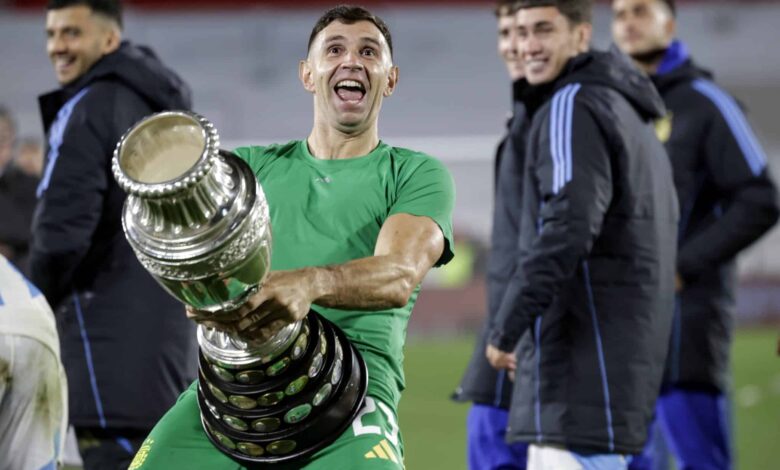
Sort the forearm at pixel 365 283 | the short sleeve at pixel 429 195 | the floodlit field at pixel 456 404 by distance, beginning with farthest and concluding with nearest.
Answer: the floodlit field at pixel 456 404 → the short sleeve at pixel 429 195 → the forearm at pixel 365 283

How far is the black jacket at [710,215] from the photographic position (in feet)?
18.4

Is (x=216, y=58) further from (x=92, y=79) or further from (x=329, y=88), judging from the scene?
(x=329, y=88)

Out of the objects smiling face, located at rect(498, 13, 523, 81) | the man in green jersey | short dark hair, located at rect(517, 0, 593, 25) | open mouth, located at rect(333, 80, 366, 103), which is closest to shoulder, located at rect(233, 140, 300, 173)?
the man in green jersey

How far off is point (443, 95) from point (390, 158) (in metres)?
19.0

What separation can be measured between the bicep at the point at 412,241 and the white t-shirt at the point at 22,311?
0.77 m

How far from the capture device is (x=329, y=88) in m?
3.14

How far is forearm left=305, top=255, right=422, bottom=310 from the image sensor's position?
2.60 m

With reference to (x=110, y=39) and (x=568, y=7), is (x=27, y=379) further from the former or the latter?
(x=568, y=7)

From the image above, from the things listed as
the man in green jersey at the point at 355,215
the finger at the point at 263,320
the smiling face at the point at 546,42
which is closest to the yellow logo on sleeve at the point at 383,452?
the man in green jersey at the point at 355,215

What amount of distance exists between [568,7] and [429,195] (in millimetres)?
1995

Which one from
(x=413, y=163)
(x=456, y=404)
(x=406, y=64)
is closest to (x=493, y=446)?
(x=413, y=163)

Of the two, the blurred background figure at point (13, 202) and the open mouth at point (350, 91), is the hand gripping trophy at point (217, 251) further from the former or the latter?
the blurred background figure at point (13, 202)

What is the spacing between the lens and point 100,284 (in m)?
4.77

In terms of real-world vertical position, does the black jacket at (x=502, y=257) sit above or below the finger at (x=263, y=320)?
below
